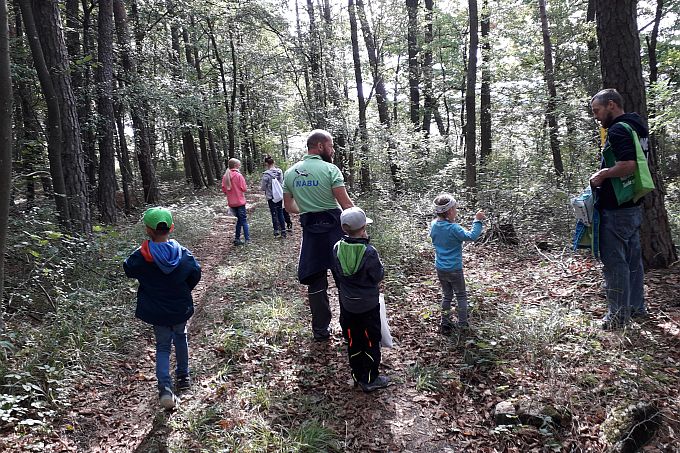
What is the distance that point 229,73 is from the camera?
2700cm

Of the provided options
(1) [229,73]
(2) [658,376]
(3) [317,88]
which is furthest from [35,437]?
(1) [229,73]

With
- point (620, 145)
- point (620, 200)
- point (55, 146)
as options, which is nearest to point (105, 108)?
point (55, 146)

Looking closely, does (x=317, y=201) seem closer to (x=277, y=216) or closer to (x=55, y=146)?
(x=55, y=146)

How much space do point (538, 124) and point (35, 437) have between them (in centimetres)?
1260

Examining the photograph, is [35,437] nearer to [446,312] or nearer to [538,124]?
[446,312]

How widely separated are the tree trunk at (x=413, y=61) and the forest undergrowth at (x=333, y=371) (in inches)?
472

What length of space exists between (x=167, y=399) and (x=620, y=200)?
4.65 metres

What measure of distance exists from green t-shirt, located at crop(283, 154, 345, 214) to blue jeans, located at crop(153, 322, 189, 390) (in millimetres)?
1818

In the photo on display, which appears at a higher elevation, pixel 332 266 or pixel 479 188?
pixel 479 188

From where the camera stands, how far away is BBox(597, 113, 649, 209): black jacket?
4109mm

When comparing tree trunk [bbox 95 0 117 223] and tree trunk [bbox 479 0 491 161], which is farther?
tree trunk [bbox 479 0 491 161]

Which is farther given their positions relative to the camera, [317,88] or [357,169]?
[317,88]

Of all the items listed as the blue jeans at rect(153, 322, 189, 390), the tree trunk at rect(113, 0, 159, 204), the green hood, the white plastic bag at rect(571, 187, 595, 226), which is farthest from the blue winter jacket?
the tree trunk at rect(113, 0, 159, 204)

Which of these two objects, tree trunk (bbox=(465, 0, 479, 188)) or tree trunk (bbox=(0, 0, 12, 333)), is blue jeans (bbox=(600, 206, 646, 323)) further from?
tree trunk (bbox=(465, 0, 479, 188))
